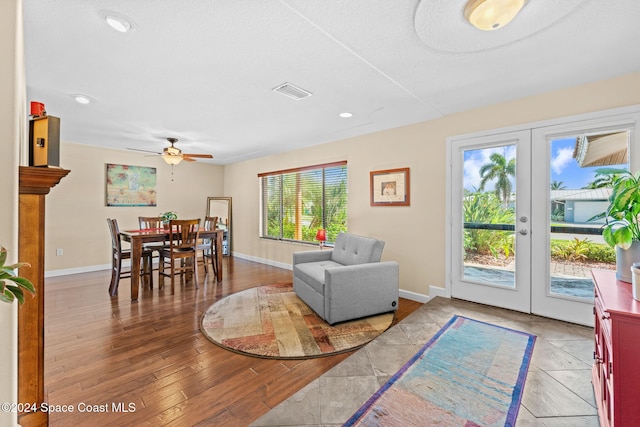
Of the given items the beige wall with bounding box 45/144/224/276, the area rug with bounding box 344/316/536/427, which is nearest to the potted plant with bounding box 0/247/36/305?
the area rug with bounding box 344/316/536/427

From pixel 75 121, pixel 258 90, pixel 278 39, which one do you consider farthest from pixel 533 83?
pixel 75 121

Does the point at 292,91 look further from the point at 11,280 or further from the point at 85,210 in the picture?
the point at 85,210

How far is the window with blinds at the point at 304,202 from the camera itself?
4770 mm

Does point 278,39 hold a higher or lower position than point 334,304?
higher

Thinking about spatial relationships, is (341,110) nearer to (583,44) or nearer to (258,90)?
(258,90)

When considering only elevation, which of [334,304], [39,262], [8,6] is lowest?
[334,304]

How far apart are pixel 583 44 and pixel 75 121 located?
5.51 meters

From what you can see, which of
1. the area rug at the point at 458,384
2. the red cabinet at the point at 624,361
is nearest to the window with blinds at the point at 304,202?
the area rug at the point at 458,384

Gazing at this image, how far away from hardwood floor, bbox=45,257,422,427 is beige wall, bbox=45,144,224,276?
6.83 ft

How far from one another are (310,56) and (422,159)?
2172mm

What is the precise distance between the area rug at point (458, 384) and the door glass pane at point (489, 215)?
2.65 feet

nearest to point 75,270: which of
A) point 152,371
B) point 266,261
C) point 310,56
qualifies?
point 266,261

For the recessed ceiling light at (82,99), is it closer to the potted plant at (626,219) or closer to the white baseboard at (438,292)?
the potted plant at (626,219)

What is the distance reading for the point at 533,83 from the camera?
8.57 feet
